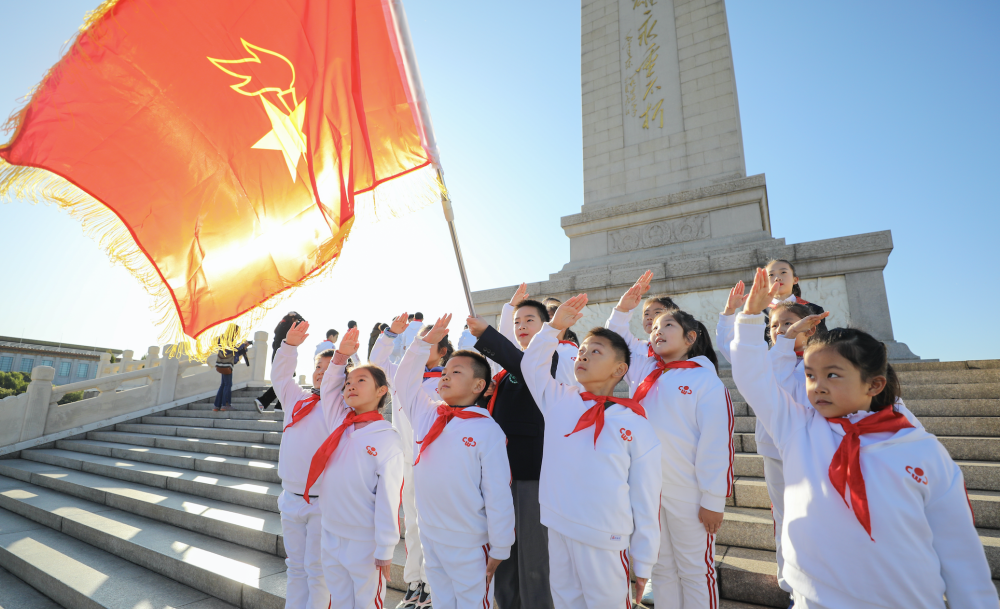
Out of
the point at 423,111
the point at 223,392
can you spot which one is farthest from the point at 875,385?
the point at 223,392

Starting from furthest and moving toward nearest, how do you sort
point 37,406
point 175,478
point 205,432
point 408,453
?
point 37,406 < point 205,432 < point 175,478 < point 408,453

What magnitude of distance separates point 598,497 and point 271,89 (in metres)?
2.57

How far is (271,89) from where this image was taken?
8.25 ft

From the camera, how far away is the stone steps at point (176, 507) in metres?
4.12

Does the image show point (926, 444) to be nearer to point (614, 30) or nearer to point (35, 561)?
point (35, 561)

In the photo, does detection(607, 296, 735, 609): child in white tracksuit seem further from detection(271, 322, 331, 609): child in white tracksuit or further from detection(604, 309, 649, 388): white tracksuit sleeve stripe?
detection(271, 322, 331, 609): child in white tracksuit

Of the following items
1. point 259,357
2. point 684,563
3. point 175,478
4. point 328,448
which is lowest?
point 175,478

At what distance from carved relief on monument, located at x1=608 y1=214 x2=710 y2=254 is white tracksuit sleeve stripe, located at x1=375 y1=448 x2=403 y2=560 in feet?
23.9

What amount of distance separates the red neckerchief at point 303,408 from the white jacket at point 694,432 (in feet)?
7.07

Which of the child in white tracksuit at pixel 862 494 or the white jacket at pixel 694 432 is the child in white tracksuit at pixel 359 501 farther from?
the child in white tracksuit at pixel 862 494

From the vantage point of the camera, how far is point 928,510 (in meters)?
1.50

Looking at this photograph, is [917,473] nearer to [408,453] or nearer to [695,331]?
[695,331]

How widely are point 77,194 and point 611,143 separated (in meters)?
9.25

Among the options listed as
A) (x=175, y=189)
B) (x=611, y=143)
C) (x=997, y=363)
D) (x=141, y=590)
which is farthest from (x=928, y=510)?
(x=611, y=143)
